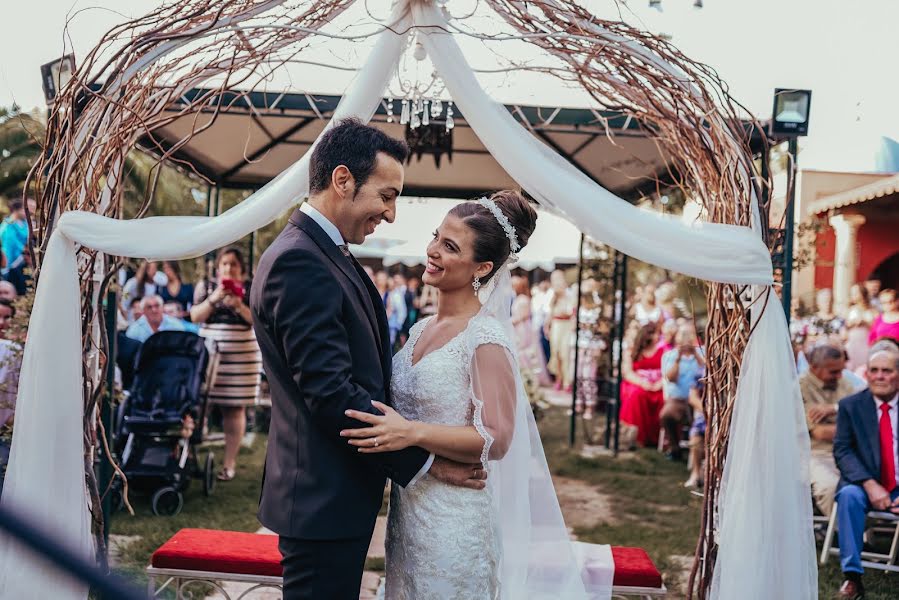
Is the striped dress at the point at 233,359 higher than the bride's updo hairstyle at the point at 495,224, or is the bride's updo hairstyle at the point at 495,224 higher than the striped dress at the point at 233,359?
the bride's updo hairstyle at the point at 495,224

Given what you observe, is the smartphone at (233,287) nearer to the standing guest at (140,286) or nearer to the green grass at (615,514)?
the green grass at (615,514)

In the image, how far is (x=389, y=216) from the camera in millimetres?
2775

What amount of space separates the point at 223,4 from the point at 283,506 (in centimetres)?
213

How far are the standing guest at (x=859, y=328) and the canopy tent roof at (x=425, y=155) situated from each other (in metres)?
3.64

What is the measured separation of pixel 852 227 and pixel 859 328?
7445mm

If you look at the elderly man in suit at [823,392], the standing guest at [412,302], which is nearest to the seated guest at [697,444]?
the elderly man in suit at [823,392]

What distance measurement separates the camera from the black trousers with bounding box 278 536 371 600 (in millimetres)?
2551

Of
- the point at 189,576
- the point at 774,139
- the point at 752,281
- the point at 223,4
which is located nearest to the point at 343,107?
the point at 223,4

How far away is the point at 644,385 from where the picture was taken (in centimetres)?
1042

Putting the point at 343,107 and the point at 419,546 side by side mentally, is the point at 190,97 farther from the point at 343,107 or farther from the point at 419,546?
the point at 419,546

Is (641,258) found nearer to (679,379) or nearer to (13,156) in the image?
(679,379)

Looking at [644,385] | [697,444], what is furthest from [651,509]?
[644,385]

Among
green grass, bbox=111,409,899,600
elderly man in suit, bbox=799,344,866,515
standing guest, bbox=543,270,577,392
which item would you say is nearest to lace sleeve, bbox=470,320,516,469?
green grass, bbox=111,409,899,600

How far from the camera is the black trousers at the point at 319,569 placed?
100 inches
